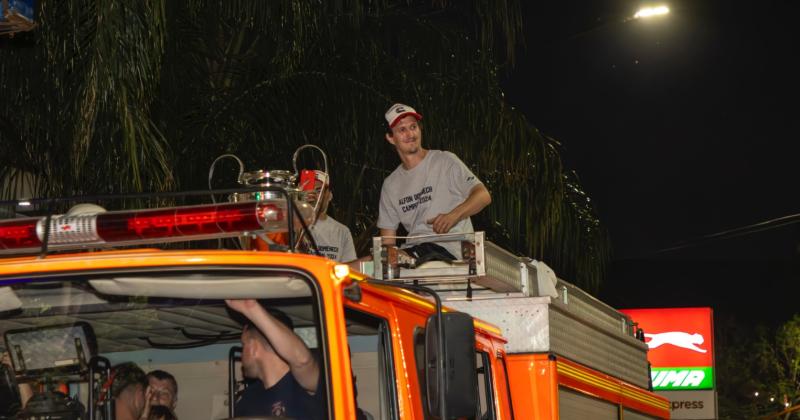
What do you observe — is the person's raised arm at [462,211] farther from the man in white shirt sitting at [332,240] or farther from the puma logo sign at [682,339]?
the puma logo sign at [682,339]

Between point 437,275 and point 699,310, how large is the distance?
31.1m

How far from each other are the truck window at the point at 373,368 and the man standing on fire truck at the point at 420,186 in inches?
85.0

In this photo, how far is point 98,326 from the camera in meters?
3.83

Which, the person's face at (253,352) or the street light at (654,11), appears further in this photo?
the street light at (654,11)

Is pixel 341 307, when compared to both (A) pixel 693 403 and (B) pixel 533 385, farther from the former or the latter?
(A) pixel 693 403

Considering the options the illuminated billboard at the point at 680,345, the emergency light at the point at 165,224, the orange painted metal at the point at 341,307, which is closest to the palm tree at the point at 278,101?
the orange painted metal at the point at 341,307

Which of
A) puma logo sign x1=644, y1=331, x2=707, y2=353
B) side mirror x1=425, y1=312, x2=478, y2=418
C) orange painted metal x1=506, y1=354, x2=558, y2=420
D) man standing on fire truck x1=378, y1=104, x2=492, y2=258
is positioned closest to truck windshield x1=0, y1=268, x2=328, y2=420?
side mirror x1=425, y1=312, x2=478, y2=418

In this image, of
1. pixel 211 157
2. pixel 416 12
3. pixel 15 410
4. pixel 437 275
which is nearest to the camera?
pixel 15 410

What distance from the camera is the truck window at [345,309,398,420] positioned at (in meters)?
4.05

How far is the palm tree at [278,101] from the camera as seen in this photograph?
7422 millimetres

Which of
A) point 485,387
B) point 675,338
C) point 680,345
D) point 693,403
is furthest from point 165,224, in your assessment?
point 680,345

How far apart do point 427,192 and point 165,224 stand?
285cm

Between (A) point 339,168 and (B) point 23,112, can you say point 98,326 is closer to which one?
(B) point 23,112

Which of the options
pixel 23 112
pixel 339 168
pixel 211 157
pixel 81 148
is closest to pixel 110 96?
pixel 81 148
